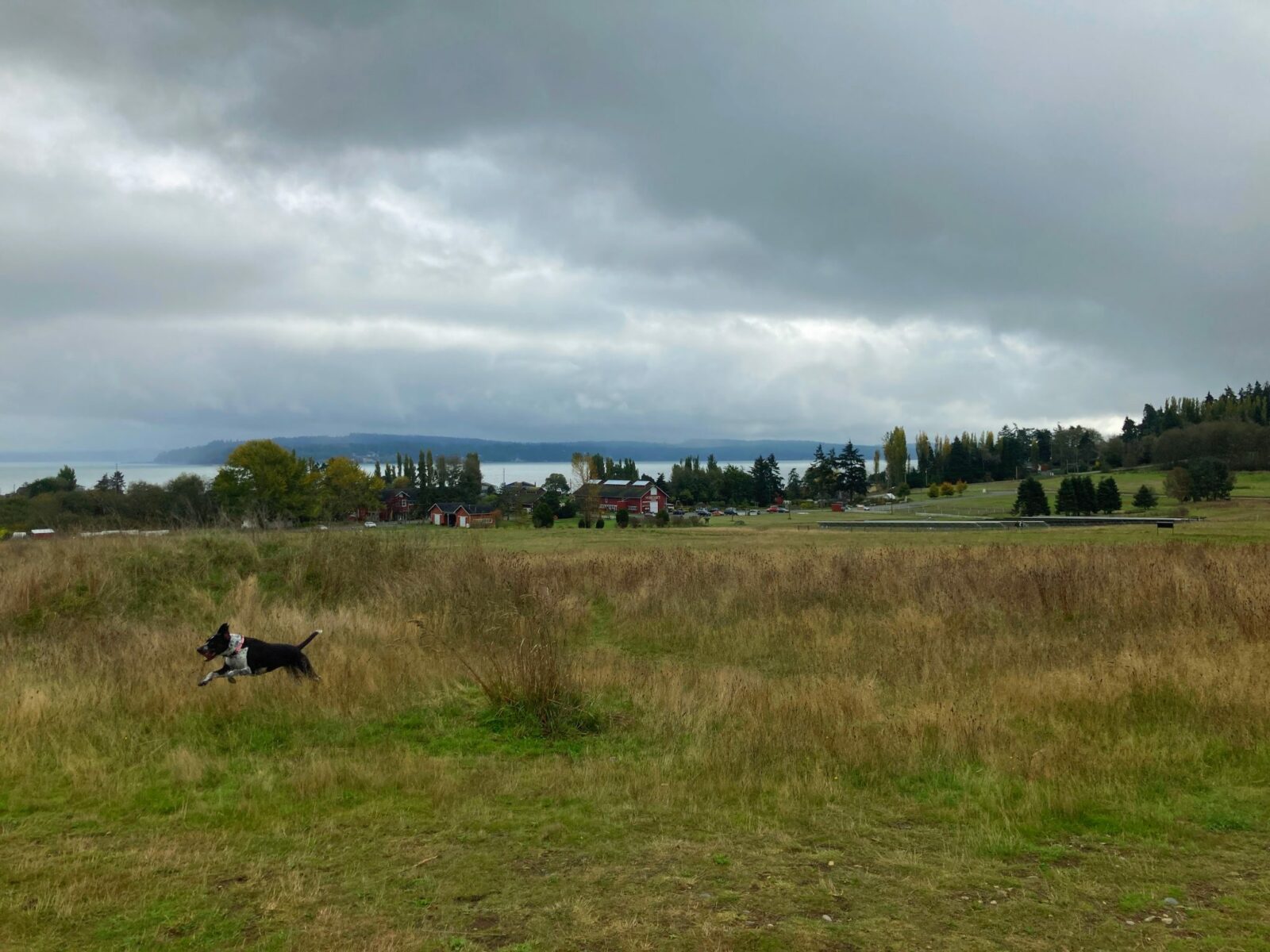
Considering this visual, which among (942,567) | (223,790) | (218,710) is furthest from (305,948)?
(942,567)

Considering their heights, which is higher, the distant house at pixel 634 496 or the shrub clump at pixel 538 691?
the distant house at pixel 634 496

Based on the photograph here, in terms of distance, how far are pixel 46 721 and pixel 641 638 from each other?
7.83 m

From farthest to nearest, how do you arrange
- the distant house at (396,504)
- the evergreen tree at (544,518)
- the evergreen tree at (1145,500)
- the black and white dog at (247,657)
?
the distant house at (396,504) < the evergreen tree at (544,518) < the evergreen tree at (1145,500) < the black and white dog at (247,657)

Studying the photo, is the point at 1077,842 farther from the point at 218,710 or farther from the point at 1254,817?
the point at 218,710

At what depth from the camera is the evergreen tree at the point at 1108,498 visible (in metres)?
64.2

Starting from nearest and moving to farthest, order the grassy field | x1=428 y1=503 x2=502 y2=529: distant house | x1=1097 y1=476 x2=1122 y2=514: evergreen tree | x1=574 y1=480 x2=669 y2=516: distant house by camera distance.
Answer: the grassy field
x1=1097 y1=476 x2=1122 y2=514: evergreen tree
x1=428 y1=503 x2=502 y2=529: distant house
x1=574 y1=480 x2=669 y2=516: distant house

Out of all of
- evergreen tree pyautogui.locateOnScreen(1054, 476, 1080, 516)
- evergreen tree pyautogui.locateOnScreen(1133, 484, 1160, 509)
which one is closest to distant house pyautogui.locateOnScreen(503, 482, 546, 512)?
evergreen tree pyautogui.locateOnScreen(1054, 476, 1080, 516)

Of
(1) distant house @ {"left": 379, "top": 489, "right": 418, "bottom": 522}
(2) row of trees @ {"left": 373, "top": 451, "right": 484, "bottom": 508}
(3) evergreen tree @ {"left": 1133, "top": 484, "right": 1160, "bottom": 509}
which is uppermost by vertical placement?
(2) row of trees @ {"left": 373, "top": 451, "right": 484, "bottom": 508}

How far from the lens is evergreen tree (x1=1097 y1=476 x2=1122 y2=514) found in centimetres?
6419

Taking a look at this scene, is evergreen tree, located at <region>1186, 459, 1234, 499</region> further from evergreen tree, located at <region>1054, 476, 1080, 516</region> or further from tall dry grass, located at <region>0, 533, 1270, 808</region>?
tall dry grass, located at <region>0, 533, 1270, 808</region>

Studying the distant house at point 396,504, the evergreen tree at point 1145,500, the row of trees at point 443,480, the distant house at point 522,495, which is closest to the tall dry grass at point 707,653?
the evergreen tree at point 1145,500

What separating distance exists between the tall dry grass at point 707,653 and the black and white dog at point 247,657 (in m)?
0.22

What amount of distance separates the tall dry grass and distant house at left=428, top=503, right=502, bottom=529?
56.3 meters

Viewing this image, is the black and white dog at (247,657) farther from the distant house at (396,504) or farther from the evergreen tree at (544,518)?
the distant house at (396,504)
